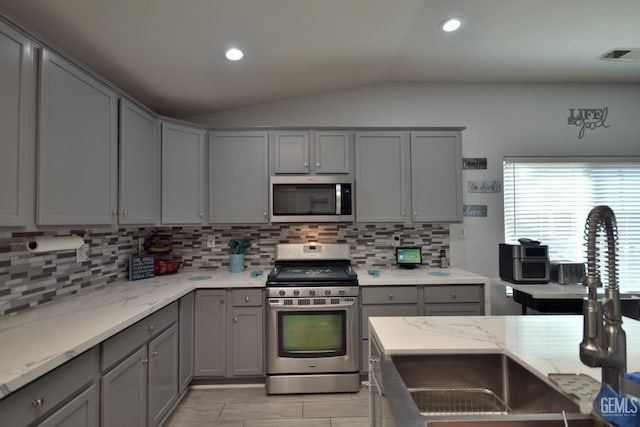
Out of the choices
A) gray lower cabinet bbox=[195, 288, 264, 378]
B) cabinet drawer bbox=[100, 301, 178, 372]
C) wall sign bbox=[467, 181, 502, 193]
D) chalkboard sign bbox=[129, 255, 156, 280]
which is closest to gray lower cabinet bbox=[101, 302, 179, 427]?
cabinet drawer bbox=[100, 301, 178, 372]

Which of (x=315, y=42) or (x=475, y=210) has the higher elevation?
(x=315, y=42)

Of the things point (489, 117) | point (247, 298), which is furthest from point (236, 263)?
point (489, 117)

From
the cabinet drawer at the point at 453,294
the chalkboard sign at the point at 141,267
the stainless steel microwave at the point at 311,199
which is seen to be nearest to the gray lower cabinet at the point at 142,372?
the chalkboard sign at the point at 141,267

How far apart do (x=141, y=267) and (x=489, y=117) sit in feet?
12.1

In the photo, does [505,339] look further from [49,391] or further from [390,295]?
[49,391]

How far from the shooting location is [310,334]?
2463 mm

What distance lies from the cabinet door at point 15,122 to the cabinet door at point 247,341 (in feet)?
5.20

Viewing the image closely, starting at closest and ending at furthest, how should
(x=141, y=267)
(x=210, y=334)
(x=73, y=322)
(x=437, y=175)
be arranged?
(x=73, y=322), (x=210, y=334), (x=141, y=267), (x=437, y=175)

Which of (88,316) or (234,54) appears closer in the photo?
(88,316)

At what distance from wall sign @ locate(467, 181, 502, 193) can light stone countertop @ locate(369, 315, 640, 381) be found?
1780mm

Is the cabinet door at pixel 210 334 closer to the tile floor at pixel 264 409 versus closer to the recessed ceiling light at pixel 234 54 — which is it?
the tile floor at pixel 264 409

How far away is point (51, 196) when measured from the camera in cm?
147

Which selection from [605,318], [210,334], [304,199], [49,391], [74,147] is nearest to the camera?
[605,318]

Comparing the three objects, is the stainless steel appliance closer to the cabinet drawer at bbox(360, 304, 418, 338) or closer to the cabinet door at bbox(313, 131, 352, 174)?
the cabinet drawer at bbox(360, 304, 418, 338)
